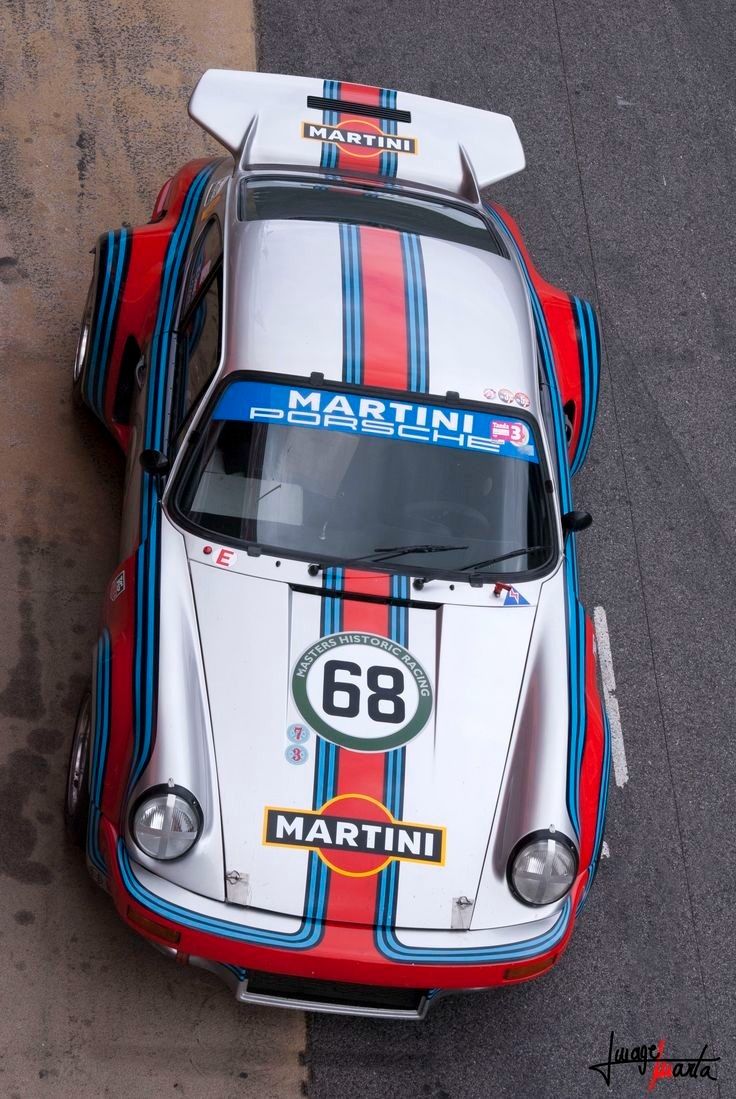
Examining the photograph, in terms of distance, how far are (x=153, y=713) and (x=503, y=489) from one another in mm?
1562

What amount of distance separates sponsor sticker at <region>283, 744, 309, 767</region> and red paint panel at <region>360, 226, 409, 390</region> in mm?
1410

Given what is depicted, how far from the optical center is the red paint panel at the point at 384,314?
15.7 ft

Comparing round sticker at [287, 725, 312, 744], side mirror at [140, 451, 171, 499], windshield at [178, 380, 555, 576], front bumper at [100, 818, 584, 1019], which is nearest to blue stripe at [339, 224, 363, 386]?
windshield at [178, 380, 555, 576]

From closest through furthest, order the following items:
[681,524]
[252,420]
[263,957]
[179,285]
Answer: [263,957] < [252,420] < [179,285] < [681,524]

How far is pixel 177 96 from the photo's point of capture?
24.9 feet

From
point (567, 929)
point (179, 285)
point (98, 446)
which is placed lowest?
point (567, 929)

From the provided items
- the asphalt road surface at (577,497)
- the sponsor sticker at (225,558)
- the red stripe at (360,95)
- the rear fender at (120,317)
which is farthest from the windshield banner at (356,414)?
the red stripe at (360,95)

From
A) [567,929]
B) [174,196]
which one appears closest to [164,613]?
[567,929]

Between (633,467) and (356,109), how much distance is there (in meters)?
2.41

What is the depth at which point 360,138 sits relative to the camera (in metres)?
6.14

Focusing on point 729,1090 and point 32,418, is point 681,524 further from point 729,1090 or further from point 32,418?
point 32,418

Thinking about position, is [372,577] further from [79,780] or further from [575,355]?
[575,355]

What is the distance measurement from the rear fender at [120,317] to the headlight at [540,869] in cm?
266

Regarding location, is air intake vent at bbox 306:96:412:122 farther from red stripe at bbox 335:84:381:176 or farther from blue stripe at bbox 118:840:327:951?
blue stripe at bbox 118:840:327:951
